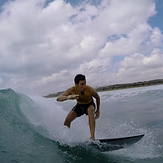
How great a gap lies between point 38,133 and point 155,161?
348 centimetres

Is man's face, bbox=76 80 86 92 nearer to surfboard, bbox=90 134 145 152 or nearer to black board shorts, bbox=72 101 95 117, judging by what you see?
black board shorts, bbox=72 101 95 117

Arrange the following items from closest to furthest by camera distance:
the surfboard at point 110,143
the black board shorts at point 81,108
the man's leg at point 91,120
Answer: the surfboard at point 110,143 → the man's leg at point 91,120 → the black board shorts at point 81,108

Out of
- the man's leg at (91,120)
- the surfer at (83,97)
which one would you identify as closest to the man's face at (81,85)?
the surfer at (83,97)

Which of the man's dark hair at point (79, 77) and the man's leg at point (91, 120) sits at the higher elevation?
the man's dark hair at point (79, 77)

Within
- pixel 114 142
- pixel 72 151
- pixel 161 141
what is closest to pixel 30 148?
pixel 72 151

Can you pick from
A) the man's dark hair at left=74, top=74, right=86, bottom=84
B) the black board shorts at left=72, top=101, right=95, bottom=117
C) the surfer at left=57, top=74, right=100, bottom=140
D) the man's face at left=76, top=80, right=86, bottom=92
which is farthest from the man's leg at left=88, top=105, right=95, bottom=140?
the man's dark hair at left=74, top=74, right=86, bottom=84

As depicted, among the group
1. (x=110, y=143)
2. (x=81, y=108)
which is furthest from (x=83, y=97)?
(x=110, y=143)

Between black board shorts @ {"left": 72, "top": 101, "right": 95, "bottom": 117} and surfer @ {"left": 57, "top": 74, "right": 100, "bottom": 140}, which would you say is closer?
surfer @ {"left": 57, "top": 74, "right": 100, "bottom": 140}

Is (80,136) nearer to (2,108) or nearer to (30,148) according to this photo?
(30,148)

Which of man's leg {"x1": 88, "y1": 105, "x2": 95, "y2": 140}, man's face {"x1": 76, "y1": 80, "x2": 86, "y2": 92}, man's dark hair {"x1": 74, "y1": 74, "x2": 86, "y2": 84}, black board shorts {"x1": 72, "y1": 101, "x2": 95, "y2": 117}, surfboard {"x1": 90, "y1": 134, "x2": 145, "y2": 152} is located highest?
man's dark hair {"x1": 74, "y1": 74, "x2": 86, "y2": 84}

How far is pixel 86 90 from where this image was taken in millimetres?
6082

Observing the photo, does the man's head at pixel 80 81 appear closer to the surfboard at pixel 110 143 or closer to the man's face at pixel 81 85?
the man's face at pixel 81 85

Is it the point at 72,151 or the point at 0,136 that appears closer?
the point at 72,151

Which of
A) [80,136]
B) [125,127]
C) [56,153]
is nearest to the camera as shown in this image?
[56,153]
